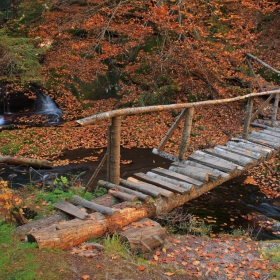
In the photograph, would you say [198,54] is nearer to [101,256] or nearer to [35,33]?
[35,33]

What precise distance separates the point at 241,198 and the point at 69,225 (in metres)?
6.15

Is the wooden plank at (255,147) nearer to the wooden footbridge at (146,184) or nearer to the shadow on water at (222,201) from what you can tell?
the wooden footbridge at (146,184)

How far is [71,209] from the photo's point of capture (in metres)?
4.17

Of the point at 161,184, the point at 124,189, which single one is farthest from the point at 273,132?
the point at 124,189

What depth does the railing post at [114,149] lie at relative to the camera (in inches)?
183

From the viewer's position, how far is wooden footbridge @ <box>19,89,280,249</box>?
3.74 metres

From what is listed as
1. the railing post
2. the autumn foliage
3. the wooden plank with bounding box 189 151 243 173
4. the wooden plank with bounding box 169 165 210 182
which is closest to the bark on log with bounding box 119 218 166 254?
the railing post

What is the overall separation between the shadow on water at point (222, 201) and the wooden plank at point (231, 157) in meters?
1.56

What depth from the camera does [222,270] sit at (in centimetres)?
425

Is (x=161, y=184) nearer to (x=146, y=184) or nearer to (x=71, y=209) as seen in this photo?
(x=146, y=184)

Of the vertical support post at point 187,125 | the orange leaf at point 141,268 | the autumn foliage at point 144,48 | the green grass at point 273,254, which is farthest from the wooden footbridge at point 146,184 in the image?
the autumn foliage at point 144,48

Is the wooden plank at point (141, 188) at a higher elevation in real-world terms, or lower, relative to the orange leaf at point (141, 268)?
higher

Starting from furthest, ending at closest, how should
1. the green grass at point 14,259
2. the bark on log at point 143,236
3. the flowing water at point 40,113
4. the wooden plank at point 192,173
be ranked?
the flowing water at point 40,113, the wooden plank at point 192,173, the bark on log at point 143,236, the green grass at point 14,259

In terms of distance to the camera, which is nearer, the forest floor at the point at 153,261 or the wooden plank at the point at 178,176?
the forest floor at the point at 153,261
